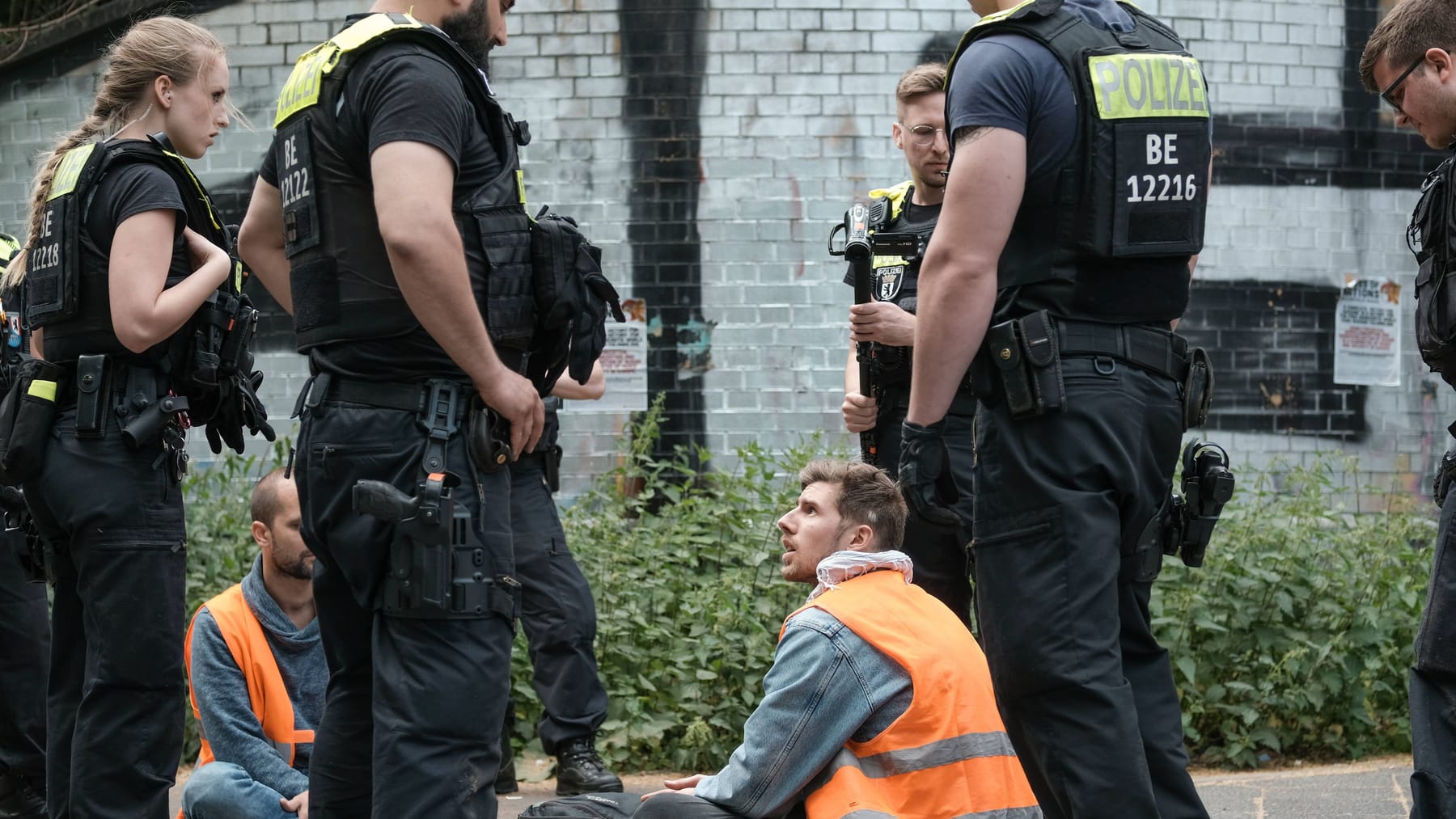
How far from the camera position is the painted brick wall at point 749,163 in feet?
25.5

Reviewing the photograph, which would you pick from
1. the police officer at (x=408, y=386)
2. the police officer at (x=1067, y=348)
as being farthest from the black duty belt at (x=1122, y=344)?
the police officer at (x=408, y=386)

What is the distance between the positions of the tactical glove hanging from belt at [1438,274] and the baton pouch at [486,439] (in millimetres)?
2012

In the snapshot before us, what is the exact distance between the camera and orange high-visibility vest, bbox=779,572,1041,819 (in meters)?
2.81

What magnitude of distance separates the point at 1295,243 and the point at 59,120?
7.15 meters

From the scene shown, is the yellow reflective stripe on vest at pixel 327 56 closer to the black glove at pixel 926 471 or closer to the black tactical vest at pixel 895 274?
the black glove at pixel 926 471

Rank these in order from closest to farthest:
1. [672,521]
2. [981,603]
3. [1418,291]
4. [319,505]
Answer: [319,505]
[981,603]
[1418,291]
[672,521]

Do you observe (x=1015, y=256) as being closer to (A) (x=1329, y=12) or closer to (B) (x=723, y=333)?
(B) (x=723, y=333)

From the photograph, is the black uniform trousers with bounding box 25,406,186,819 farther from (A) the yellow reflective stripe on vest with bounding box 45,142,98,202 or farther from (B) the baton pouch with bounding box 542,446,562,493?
(B) the baton pouch with bounding box 542,446,562,493

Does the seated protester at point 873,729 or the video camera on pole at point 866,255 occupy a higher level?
the video camera on pole at point 866,255

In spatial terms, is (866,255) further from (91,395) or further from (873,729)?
(91,395)

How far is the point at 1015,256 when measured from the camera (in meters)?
3.12

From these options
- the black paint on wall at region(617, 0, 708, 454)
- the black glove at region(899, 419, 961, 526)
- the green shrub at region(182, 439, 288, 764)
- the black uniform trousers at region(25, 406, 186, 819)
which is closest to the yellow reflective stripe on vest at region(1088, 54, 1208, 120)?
the black glove at region(899, 419, 961, 526)

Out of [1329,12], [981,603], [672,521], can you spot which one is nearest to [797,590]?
[672,521]

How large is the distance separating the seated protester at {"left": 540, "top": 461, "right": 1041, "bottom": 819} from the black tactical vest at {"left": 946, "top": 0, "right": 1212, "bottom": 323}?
782 millimetres
